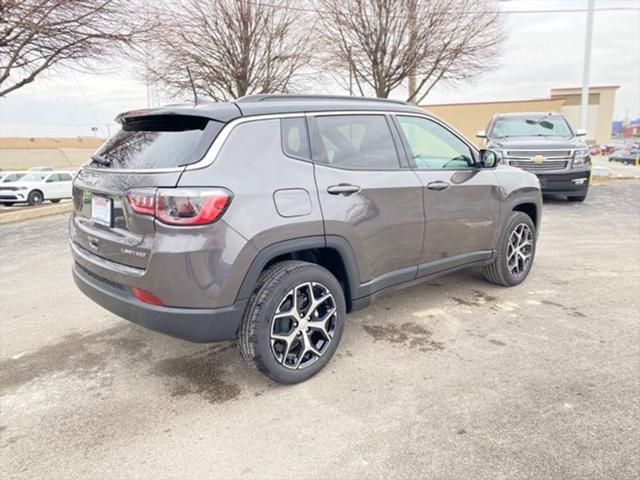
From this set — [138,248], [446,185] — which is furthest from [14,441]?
[446,185]

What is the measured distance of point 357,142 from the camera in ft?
10.8

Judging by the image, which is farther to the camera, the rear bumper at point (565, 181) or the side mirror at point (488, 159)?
the rear bumper at point (565, 181)

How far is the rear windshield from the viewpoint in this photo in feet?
8.54

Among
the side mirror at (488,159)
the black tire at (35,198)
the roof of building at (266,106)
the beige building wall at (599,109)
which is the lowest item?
the black tire at (35,198)

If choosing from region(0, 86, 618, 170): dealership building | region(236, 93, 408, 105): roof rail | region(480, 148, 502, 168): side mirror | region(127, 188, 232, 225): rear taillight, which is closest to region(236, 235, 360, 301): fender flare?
region(127, 188, 232, 225): rear taillight

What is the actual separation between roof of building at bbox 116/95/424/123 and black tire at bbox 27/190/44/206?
19955mm

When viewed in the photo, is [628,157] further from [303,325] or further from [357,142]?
[303,325]

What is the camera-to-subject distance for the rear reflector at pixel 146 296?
255 cm

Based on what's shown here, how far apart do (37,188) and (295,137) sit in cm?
2106

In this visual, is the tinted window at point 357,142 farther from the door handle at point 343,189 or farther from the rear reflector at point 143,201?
the rear reflector at point 143,201

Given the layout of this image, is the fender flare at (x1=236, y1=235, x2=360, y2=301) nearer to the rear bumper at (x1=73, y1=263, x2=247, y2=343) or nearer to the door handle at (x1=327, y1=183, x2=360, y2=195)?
the rear bumper at (x1=73, y1=263, x2=247, y2=343)

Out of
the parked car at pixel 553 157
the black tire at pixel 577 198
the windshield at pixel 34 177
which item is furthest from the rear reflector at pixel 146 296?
the windshield at pixel 34 177

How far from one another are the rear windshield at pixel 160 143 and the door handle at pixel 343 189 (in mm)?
776

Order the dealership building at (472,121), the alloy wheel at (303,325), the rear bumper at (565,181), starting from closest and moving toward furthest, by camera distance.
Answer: the alloy wheel at (303,325) < the rear bumper at (565,181) < the dealership building at (472,121)
